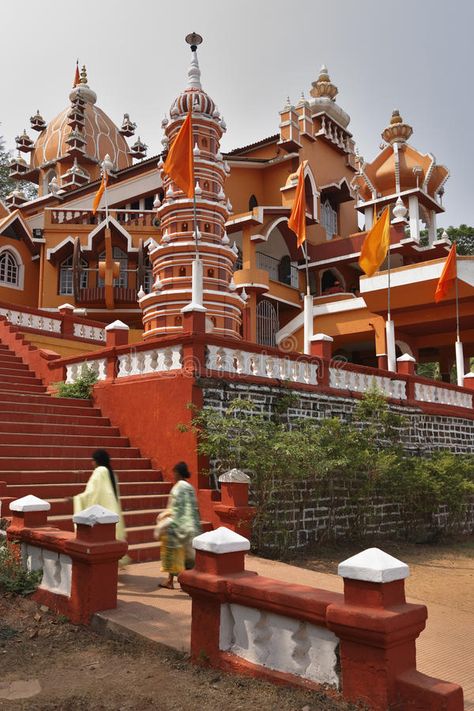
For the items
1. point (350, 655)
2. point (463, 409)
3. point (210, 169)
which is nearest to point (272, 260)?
point (210, 169)

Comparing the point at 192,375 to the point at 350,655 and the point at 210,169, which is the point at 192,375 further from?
the point at 210,169

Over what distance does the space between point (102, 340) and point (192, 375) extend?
9.07 m

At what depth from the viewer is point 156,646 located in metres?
4.88

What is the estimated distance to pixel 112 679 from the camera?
14.8 ft

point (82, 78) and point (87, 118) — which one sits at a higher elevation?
point (82, 78)

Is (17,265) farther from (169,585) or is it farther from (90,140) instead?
(169,585)

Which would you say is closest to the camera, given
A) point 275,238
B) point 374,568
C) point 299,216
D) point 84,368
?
point 374,568

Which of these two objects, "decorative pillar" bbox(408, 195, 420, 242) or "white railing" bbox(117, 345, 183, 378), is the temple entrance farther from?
"white railing" bbox(117, 345, 183, 378)

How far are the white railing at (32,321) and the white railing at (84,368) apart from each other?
13.8ft

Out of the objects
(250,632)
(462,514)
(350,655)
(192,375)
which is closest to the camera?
(350,655)

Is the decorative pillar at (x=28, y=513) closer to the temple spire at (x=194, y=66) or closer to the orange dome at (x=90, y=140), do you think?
the temple spire at (x=194, y=66)

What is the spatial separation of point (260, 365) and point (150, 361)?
1836mm

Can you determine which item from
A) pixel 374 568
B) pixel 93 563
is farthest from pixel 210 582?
pixel 93 563

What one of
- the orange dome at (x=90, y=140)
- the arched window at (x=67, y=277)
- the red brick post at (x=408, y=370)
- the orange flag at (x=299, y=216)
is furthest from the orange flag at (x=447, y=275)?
the orange dome at (x=90, y=140)
